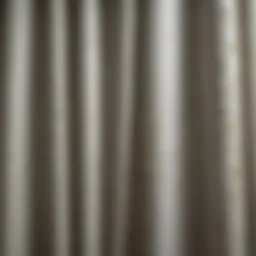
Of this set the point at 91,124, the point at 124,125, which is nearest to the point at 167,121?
the point at 124,125

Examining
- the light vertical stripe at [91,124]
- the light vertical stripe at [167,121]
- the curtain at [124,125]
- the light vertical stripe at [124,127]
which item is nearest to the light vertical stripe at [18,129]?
the curtain at [124,125]

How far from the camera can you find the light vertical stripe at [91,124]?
93 cm

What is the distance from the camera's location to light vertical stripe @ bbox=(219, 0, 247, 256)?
876 mm

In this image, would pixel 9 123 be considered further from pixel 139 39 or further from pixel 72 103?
pixel 139 39

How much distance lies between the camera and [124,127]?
0.96 meters

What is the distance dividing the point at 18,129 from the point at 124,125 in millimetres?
334

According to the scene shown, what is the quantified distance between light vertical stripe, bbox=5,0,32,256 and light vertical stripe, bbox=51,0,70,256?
0.09 m

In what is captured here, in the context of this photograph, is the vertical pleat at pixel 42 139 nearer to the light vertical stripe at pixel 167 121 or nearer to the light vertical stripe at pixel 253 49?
the light vertical stripe at pixel 167 121

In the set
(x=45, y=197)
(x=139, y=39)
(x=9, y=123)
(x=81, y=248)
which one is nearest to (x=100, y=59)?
(x=139, y=39)

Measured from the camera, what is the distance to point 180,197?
37.0 inches

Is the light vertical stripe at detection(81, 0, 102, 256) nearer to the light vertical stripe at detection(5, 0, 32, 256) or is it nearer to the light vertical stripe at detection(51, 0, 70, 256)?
the light vertical stripe at detection(51, 0, 70, 256)

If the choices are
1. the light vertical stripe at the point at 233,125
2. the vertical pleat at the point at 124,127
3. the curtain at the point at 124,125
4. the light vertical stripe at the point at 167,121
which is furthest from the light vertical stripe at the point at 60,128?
the light vertical stripe at the point at 233,125

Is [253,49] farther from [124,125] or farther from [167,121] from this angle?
[124,125]

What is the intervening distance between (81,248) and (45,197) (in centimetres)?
19
